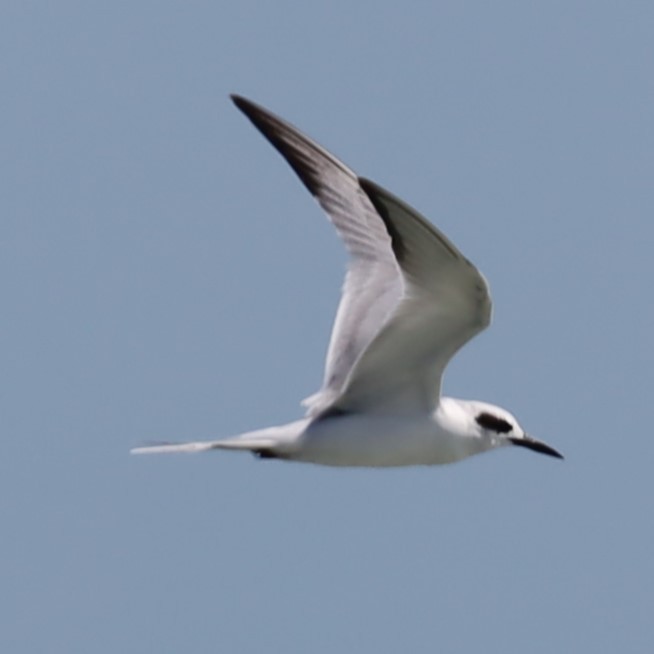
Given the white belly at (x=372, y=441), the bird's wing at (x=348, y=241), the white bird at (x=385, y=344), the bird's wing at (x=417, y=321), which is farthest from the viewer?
the bird's wing at (x=348, y=241)

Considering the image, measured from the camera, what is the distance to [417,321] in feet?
37.2

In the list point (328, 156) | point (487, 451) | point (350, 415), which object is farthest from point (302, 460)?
point (328, 156)

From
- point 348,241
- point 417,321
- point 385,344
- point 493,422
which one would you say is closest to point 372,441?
point 385,344

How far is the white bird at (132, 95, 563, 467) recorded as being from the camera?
10.8 metres

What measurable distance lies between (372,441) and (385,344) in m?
0.62

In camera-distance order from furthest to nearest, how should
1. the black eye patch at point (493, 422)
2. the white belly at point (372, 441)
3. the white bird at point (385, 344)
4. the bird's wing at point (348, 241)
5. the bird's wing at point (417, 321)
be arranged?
the bird's wing at point (348, 241) < the black eye patch at point (493, 422) < the white belly at point (372, 441) < the white bird at point (385, 344) < the bird's wing at point (417, 321)

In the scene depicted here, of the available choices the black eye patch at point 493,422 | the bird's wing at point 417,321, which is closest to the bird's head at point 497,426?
the black eye patch at point 493,422

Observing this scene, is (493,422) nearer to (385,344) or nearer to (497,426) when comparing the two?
(497,426)

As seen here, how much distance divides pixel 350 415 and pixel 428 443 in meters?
0.49

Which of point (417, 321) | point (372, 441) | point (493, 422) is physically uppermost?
point (417, 321)

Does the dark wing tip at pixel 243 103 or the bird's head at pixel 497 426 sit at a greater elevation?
the dark wing tip at pixel 243 103

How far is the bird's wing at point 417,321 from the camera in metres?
10.3

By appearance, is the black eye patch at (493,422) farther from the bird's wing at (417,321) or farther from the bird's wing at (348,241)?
the bird's wing at (348,241)

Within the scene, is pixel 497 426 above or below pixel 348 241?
below
